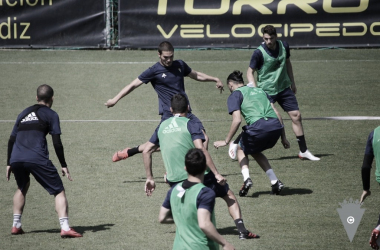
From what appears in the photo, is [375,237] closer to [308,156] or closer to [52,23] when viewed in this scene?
[308,156]

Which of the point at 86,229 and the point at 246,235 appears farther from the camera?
the point at 86,229

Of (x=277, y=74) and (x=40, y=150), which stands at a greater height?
(x=277, y=74)

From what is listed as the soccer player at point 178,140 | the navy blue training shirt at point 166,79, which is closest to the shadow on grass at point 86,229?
the soccer player at point 178,140

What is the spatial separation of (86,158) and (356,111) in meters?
7.14

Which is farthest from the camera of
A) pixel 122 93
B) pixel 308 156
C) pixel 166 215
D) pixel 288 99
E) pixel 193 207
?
pixel 288 99

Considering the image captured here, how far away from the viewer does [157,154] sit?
13.8 meters

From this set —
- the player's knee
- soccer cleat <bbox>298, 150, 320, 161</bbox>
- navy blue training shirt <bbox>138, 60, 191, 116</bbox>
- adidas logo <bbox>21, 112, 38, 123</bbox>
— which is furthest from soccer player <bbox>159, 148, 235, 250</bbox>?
the player's knee

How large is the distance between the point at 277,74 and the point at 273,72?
82mm

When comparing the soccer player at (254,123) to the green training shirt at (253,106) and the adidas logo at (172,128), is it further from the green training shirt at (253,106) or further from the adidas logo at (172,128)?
the adidas logo at (172,128)

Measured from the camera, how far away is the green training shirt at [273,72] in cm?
1277

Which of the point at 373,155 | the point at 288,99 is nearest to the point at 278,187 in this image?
the point at 288,99

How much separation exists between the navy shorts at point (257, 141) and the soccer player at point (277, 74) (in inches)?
86.2

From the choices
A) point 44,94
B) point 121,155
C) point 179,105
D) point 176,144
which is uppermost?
point 44,94

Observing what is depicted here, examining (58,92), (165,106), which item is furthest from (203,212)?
(58,92)
